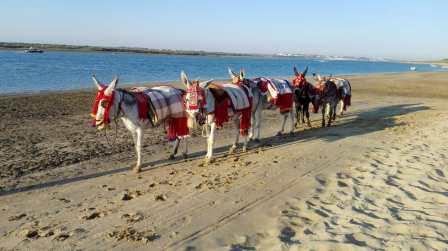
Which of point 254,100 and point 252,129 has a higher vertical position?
point 254,100

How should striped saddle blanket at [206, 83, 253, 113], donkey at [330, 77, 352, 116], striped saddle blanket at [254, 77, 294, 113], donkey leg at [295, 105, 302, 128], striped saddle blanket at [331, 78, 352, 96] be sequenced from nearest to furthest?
striped saddle blanket at [206, 83, 253, 113] < striped saddle blanket at [254, 77, 294, 113] < donkey leg at [295, 105, 302, 128] < donkey at [330, 77, 352, 116] < striped saddle blanket at [331, 78, 352, 96]

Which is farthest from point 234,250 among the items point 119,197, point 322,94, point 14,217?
point 322,94

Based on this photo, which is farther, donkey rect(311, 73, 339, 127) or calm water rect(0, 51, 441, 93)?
calm water rect(0, 51, 441, 93)

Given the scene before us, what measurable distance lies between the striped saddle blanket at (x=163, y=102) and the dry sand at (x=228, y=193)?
44.6 inches

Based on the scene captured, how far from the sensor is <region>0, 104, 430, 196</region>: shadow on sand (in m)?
9.69

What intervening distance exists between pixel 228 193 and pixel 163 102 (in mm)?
2794

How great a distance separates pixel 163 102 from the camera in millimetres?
10109

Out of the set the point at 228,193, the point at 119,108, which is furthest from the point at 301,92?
the point at 228,193

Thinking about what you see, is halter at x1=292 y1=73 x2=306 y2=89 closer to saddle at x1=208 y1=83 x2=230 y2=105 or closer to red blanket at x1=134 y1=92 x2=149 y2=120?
saddle at x1=208 y1=83 x2=230 y2=105

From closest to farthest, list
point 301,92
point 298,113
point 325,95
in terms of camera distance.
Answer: point 301,92 → point 325,95 → point 298,113

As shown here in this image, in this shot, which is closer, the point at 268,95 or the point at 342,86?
the point at 268,95

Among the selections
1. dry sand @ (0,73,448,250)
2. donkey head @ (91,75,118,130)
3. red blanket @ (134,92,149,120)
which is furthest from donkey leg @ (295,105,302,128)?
donkey head @ (91,75,118,130)

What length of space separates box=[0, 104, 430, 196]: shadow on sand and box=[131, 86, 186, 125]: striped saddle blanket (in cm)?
116

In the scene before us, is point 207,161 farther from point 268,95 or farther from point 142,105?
point 268,95
